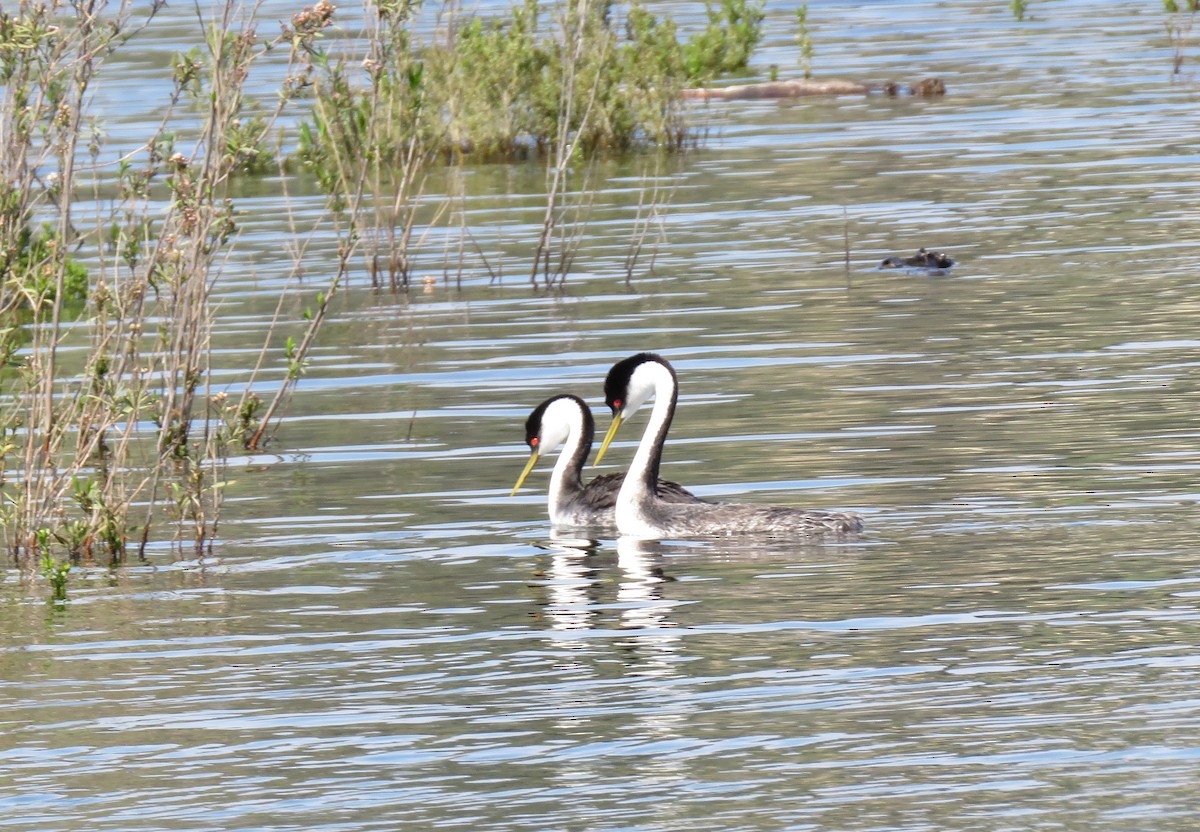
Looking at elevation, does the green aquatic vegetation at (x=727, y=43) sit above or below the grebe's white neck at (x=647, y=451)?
above

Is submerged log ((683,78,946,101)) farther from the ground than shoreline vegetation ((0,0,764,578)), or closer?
farther from the ground

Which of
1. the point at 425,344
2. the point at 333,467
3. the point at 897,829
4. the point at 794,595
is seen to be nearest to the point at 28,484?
the point at 333,467

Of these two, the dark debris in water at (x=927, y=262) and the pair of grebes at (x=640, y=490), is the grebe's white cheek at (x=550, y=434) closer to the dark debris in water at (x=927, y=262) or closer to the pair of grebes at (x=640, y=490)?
the pair of grebes at (x=640, y=490)

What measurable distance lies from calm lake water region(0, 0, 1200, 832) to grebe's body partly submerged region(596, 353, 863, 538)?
0.11 m

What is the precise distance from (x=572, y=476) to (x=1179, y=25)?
85.3 feet

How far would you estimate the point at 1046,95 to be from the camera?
1174 inches

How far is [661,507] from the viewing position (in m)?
11.3

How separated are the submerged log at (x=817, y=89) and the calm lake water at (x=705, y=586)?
32.8ft

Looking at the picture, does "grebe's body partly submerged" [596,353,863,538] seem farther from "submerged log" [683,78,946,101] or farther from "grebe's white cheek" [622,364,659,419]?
"submerged log" [683,78,946,101]

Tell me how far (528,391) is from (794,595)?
18.7 feet

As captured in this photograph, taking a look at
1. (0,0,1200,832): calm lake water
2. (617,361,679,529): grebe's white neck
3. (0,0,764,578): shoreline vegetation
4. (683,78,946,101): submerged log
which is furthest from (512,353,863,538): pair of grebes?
(683,78,946,101): submerged log

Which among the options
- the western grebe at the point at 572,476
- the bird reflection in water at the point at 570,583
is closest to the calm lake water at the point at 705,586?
the bird reflection in water at the point at 570,583

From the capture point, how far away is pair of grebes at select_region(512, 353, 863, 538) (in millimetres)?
10711

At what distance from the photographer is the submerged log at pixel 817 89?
101ft
